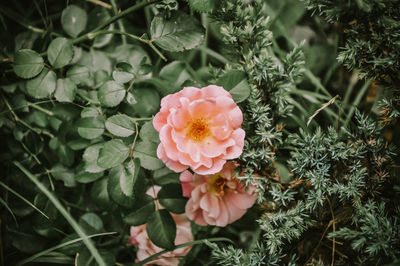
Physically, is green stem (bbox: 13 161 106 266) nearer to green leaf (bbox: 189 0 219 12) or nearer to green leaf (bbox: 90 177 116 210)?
green leaf (bbox: 90 177 116 210)

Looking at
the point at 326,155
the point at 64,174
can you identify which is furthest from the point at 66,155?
the point at 326,155

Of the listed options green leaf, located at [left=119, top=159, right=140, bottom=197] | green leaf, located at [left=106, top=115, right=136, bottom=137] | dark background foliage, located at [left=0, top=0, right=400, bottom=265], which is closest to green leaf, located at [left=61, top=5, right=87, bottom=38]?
dark background foliage, located at [left=0, top=0, right=400, bottom=265]

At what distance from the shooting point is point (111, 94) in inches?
30.8

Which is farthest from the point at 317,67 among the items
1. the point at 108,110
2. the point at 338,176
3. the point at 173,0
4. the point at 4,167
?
the point at 4,167

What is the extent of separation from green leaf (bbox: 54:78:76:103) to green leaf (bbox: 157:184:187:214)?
34 cm

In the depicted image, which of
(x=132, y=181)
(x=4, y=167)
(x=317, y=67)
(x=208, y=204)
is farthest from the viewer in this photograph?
(x=317, y=67)

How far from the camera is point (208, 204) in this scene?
86 cm

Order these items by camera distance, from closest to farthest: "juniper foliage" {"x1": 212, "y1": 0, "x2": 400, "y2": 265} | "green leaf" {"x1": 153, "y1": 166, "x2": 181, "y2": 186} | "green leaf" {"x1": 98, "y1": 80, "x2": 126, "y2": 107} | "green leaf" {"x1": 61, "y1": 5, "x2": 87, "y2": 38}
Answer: "juniper foliage" {"x1": 212, "y1": 0, "x2": 400, "y2": 265}
"green leaf" {"x1": 98, "y1": 80, "x2": 126, "y2": 107}
"green leaf" {"x1": 153, "y1": 166, "x2": 181, "y2": 186}
"green leaf" {"x1": 61, "y1": 5, "x2": 87, "y2": 38}

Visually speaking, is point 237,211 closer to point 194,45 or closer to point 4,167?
point 194,45

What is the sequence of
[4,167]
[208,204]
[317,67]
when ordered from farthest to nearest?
[317,67] → [4,167] → [208,204]

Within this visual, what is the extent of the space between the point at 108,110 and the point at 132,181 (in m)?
0.20

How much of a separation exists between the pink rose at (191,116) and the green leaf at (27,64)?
0.37 meters

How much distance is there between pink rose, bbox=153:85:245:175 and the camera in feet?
2.31

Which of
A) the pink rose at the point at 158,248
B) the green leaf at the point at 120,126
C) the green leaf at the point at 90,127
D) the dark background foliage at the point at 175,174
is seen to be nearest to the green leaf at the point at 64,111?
the dark background foliage at the point at 175,174
